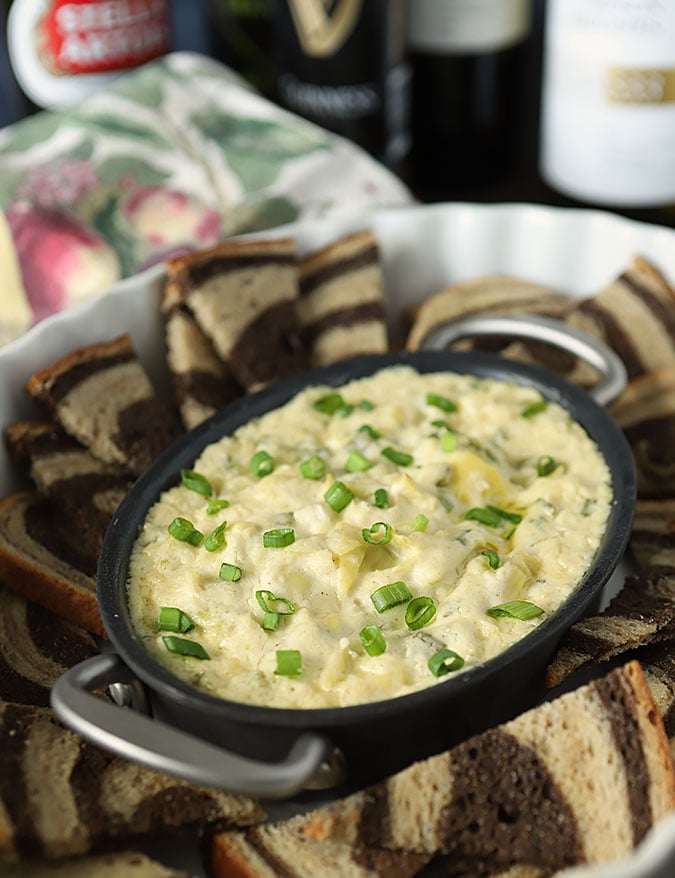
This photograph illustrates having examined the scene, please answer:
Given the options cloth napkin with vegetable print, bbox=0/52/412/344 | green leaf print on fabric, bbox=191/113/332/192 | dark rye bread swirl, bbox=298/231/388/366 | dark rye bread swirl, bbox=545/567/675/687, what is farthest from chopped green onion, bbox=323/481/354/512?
green leaf print on fabric, bbox=191/113/332/192

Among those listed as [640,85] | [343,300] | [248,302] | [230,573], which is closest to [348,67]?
[640,85]

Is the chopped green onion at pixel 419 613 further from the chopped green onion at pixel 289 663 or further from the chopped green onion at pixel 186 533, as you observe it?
the chopped green onion at pixel 186 533

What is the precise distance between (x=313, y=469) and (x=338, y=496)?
0.13 m

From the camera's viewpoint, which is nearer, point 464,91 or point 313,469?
point 313,469

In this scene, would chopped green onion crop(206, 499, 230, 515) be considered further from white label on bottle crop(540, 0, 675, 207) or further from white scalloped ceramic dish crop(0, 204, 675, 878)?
white label on bottle crop(540, 0, 675, 207)

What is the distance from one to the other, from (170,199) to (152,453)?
41.8 inches

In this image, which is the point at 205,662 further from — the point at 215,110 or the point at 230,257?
the point at 215,110

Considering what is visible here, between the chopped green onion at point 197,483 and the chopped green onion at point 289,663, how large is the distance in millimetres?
529

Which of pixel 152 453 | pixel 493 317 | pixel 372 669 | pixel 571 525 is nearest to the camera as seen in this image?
pixel 372 669

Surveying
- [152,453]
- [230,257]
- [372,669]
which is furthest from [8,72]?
[372,669]

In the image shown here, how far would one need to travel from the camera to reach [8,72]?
3.95 metres

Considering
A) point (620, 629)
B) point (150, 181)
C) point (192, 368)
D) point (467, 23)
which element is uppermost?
point (467, 23)

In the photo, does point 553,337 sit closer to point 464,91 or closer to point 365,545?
point 365,545

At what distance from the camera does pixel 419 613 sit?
6.63 ft
